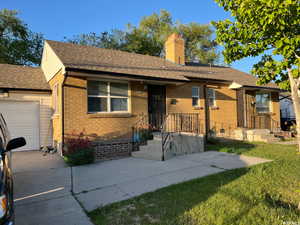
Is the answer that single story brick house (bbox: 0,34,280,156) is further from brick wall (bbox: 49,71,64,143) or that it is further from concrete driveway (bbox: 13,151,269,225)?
concrete driveway (bbox: 13,151,269,225)

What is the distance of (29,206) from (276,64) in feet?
21.2

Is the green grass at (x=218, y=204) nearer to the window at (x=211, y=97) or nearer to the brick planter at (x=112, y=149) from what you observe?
the brick planter at (x=112, y=149)

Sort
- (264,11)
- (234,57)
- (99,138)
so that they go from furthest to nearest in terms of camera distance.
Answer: (99,138), (234,57), (264,11)

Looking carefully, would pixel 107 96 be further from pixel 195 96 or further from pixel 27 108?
pixel 195 96

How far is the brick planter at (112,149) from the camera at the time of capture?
7668mm

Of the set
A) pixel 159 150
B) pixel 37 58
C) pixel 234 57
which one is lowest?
pixel 159 150

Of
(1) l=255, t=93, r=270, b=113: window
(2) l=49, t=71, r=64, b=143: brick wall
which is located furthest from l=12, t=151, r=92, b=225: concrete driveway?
(1) l=255, t=93, r=270, b=113: window

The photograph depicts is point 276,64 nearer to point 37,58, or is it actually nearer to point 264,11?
point 264,11

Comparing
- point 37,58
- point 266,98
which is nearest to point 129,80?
point 266,98

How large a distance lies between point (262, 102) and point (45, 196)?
1502cm

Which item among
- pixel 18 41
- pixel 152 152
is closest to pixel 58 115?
pixel 152 152

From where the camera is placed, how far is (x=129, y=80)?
859cm

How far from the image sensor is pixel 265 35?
460cm

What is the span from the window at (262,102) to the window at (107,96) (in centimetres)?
1040
